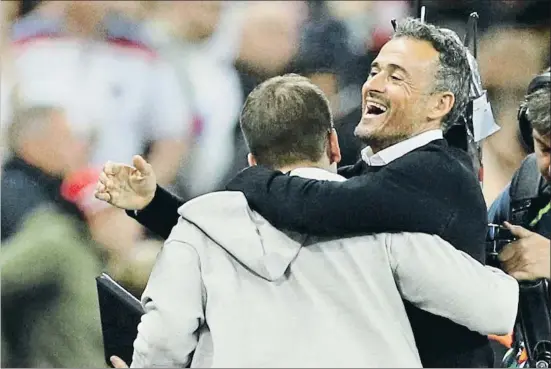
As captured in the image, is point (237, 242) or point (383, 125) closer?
point (237, 242)

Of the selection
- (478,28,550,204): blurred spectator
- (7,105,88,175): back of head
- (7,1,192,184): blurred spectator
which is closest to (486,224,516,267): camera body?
(478,28,550,204): blurred spectator

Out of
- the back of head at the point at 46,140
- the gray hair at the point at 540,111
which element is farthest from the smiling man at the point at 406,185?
the back of head at the point at 46,140

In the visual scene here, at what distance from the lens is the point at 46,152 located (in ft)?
4.83

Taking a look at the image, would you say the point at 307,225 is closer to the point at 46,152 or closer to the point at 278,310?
the point at 278,310

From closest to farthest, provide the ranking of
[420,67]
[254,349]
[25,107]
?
1. [254,349]
2. [420,67]
3. [25,107]

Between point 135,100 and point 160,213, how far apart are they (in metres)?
0.25

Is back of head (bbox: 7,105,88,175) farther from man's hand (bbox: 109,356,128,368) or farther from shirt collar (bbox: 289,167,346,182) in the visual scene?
shirt collar (bbox: 289,167,346,182)

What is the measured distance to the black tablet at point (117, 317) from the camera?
140 centimetres

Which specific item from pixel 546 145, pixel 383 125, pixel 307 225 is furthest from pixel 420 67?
pixel 307 225

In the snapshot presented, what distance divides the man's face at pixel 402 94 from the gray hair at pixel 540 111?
0.19m

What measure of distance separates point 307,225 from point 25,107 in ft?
2.16

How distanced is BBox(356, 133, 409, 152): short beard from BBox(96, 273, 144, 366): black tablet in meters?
0.51

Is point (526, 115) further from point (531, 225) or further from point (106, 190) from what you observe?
point (106, 190)

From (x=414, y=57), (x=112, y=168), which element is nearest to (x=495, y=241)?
(x=414, y=57)
